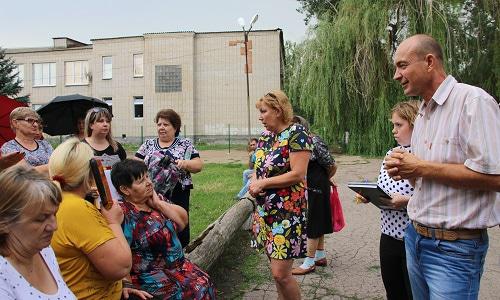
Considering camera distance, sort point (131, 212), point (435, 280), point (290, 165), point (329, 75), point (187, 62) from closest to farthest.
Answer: point (435, 280) < point (131, 212) < point (290, 165) < point (329, 75) < point (187, 62)

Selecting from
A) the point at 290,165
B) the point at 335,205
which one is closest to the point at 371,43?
the point at 335,205

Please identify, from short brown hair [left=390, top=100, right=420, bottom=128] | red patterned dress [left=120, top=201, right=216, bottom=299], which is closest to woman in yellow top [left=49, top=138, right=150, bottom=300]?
red patterned dress [left=120, top=201, right=216, bottom=299]

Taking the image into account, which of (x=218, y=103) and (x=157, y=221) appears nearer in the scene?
(x=157, y=221)

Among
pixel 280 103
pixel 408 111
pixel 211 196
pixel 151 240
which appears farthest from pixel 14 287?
pixel 211 196

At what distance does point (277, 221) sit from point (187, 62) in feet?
113

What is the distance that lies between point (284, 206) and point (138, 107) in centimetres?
3645

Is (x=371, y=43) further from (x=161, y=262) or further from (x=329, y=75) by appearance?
(x=161, y=262)

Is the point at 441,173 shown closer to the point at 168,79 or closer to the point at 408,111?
the point at 408,111

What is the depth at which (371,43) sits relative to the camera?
1891 centimetres

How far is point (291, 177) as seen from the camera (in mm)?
3627

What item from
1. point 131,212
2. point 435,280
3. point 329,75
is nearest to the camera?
point 435,280

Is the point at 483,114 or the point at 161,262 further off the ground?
the point at 483,114

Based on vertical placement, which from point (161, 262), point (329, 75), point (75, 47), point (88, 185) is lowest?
point (161, 262)

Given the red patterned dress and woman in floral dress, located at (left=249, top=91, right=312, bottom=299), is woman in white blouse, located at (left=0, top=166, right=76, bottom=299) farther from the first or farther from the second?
woman in floral dress, located at (left=249, top=91, right=312, bottom=299)
